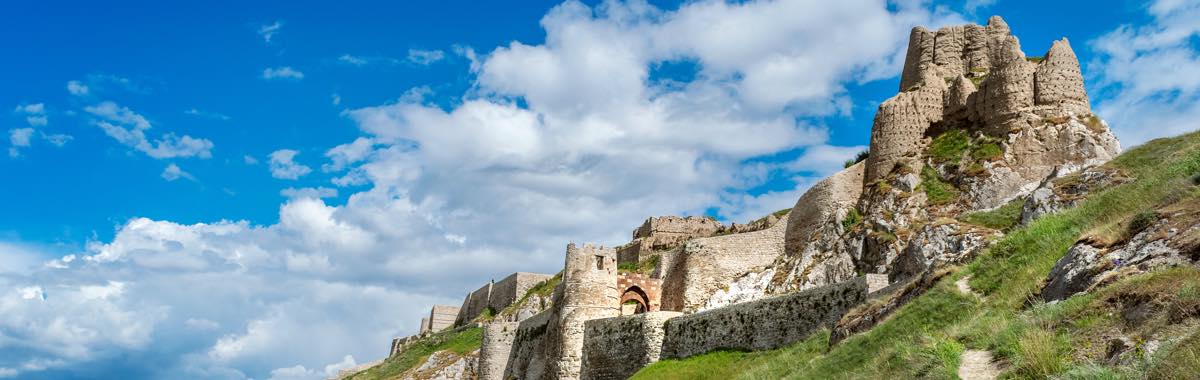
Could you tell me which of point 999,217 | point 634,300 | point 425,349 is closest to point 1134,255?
point 999,217

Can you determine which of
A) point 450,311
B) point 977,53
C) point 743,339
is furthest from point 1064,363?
point 450,311

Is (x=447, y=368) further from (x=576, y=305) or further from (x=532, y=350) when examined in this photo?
(x=576, y=305)

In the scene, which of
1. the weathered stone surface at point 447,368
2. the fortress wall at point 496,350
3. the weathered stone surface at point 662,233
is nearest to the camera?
the fortress wall at point 496,350

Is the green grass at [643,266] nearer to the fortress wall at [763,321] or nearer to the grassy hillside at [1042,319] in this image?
the fortress wall at [763,321]

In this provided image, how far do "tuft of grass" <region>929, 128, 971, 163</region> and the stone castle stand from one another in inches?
3.2

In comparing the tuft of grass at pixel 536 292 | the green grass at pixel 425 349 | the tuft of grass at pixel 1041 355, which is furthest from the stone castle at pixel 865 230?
the tuft of grass at pixel 1041 355

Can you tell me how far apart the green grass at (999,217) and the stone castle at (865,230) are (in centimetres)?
66

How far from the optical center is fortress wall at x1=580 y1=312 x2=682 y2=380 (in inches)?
1291

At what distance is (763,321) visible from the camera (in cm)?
2770

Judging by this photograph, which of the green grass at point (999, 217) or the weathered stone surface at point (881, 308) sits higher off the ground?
the green grass at point (999, 217)

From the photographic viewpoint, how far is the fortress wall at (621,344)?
32.8m

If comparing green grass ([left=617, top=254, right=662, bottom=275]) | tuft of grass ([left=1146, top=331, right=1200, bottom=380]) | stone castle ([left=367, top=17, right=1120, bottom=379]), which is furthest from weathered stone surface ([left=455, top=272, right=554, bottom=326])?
tuft of grass ([left=1146, top=331, right=1200, bottom=380])

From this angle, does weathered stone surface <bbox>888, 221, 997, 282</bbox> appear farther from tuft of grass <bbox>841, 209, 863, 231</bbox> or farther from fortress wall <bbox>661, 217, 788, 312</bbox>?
fortress wall <bbox>661, 217, 788, 312</bbox>

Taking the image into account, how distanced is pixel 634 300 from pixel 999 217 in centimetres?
1738
